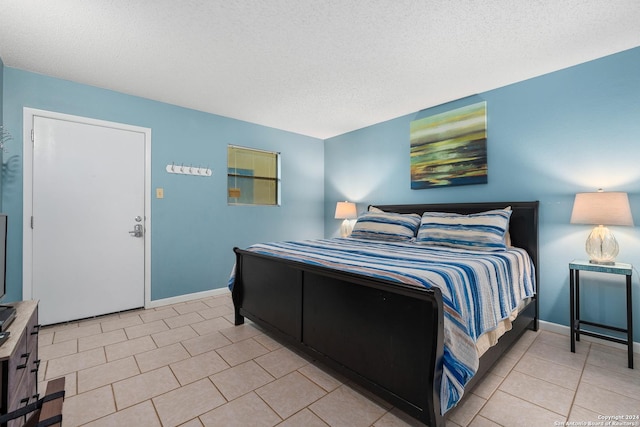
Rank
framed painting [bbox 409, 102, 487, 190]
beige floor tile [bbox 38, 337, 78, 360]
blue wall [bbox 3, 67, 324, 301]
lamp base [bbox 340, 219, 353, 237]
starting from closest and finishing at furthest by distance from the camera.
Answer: beige floor tile [bbox 38, 337, 78, 360] → blue wall [bbox 3, 67, 324, 301] → framed painting [bbox 409, 102, 487, 190] → lamp base [bbox 340, 219, 353, 237]

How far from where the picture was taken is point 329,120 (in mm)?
4172

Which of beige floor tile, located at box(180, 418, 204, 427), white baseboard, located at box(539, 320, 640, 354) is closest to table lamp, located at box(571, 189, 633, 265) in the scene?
white baseboard, located at box(539, 320, 640, 354)

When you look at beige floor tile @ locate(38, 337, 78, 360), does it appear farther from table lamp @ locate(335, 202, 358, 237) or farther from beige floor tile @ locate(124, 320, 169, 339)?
table lamp @ locate(335, 202, 358, 237)

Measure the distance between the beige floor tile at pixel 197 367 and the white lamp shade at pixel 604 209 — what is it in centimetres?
296

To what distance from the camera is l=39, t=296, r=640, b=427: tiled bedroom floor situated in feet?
5.26

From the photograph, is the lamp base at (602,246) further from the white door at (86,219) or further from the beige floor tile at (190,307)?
the white door at (86,219)

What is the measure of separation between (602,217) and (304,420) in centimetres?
254

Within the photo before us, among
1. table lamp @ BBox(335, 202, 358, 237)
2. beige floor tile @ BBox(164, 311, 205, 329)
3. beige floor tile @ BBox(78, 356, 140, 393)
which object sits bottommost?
beige floor tile @ BBox(78, 356, 140, 393)

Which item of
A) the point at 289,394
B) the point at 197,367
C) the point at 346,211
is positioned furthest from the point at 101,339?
the point at 346,211

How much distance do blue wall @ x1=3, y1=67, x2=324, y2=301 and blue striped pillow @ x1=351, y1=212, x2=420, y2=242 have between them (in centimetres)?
152

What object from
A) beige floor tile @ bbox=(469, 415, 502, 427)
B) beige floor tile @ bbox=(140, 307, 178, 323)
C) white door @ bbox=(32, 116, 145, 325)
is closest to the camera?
beige floor tile @ bbox=(469, 415, 502, 427)

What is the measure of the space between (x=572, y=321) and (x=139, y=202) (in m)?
4.27

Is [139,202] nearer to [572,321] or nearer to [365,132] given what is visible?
[365,132]

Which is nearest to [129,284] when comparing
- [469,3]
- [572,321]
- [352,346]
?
[352,346]
